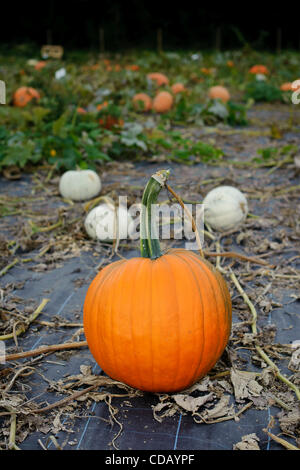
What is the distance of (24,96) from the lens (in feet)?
24.3

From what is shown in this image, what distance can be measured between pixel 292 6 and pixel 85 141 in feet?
58.5

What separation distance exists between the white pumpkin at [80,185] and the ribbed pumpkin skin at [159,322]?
2.57 m

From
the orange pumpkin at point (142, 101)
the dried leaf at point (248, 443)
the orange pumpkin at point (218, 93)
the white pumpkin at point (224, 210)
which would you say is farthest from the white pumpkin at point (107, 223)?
the orange pumpkin at point (218, 93)

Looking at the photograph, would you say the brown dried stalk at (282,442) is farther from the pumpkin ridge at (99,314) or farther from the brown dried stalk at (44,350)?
the brown dried stalk at (44,350)

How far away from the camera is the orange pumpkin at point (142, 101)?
7.77 metres

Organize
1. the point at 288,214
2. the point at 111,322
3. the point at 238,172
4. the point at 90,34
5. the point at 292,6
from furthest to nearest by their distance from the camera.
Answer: the point at 292,6 → the point at 90,34 → the point at 238,172 → the point at 288,214 → the point at 111,322

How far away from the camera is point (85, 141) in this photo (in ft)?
18.0

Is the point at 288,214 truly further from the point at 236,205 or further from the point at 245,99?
the point at 245,99

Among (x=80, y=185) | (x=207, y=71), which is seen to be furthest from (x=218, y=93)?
(x=80, y=185)

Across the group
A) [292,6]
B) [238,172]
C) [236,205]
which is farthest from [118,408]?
[292,6]

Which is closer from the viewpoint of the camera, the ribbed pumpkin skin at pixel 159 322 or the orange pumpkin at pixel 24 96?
the ribbed pumpkin skin at pixel 159 322

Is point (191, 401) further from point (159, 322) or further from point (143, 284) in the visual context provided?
point (143, 284)

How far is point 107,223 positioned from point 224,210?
0.87 metres

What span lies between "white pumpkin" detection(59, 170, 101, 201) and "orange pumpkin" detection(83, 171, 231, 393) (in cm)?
255
